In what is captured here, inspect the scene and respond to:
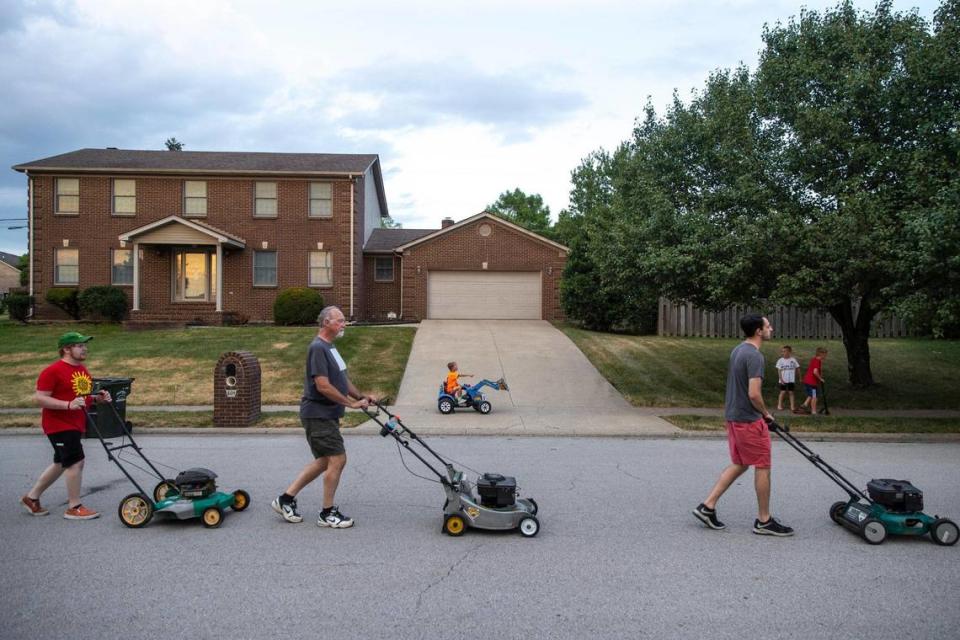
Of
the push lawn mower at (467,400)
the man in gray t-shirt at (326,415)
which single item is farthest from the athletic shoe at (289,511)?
the push lawn mower at (467,400)

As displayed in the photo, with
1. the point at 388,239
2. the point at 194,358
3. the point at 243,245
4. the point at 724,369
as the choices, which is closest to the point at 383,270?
the point at 388,239

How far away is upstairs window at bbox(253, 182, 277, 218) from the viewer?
1119 inches

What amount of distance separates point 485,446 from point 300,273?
19.6m

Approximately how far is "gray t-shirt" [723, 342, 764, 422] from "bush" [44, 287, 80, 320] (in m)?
27.9

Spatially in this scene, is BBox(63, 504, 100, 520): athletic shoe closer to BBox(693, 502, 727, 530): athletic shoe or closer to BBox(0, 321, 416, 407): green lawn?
BBox(693, 502, 727, 530): athletic shoe

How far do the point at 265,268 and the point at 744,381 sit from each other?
25047 mm

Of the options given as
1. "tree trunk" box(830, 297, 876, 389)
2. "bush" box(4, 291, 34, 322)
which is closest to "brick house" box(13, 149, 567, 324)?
"bush" box(4, 291, 34, 322)

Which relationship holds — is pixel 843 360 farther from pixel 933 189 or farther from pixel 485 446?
pixel 485 446

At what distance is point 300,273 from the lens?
28453mm

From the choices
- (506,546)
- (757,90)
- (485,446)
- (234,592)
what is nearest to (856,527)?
(506,546)

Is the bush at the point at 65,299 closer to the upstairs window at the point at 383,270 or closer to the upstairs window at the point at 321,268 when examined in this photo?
the upstairs window at the point at 321,268

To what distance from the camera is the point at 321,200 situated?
1126 inches

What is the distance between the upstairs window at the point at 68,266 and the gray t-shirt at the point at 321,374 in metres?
26.5

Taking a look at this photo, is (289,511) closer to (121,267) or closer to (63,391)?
(63,391)
